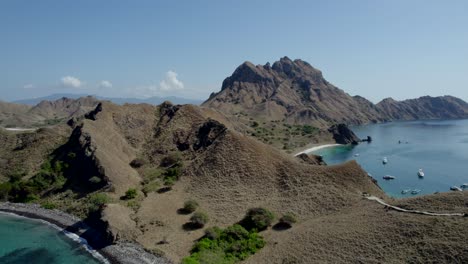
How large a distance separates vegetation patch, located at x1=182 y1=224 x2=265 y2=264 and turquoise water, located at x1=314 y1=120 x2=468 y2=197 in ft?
164

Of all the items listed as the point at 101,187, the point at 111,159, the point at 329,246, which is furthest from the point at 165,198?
the point at 329,246

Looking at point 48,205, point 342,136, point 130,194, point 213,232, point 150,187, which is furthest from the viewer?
point 342,136

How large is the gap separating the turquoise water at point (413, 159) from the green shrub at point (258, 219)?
45.7 m

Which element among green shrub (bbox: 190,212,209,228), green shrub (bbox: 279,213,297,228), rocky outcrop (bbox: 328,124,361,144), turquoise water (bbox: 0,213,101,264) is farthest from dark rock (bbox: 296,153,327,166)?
rocky outcrop (bbox: 328,124,361,144)

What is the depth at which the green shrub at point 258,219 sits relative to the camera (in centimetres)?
4702

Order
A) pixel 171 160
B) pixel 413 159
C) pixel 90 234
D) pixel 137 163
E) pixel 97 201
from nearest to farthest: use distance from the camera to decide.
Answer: pixel 90 234 → pixel 97 201 → pixel 171 160 → pixel 137 163 → pixel 413 159

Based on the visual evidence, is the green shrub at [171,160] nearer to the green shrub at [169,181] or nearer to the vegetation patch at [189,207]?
the green shrub at [169,181]

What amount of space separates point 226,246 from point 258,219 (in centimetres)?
600

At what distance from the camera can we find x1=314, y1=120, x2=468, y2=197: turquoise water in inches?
3652

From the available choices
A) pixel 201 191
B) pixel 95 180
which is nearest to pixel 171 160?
pixel 201 191

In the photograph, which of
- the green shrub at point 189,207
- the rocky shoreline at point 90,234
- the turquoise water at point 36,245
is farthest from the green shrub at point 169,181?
the turquoise water at point 36,245

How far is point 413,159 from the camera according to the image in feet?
→ 410

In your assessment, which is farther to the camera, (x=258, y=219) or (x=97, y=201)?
(x=97, y=201)

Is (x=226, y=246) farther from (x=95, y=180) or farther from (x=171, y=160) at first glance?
(x=171, y=160)
